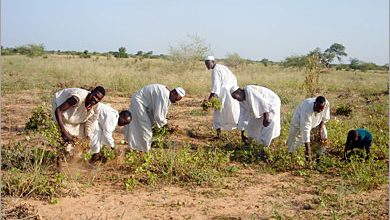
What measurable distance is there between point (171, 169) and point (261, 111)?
1.94 meters

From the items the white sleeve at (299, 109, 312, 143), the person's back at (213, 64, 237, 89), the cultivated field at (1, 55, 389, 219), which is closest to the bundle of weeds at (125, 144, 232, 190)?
the cultivated field at (1, 55, 389, 219)

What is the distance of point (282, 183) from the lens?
5445 millimetres

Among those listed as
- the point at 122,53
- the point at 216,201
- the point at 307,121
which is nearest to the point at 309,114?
the point at 307,121

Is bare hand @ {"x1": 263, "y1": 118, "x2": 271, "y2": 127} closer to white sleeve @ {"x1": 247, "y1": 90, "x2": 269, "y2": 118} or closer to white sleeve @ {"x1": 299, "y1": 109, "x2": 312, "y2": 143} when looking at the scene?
white sleeve @ {"x1": 247, "y1": 90, "x2": 269, "y2": 118}

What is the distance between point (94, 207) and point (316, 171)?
119 inches

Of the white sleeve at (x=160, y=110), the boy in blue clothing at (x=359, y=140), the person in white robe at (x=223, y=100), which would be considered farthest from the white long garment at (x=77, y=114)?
the boy in blue clothing at (x=359, y=140)

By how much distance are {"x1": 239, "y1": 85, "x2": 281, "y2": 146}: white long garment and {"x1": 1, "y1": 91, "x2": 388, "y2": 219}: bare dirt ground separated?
929 millimetres

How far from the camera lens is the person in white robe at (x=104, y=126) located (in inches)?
223

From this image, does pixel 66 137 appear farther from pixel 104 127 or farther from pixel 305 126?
pixel 305 126

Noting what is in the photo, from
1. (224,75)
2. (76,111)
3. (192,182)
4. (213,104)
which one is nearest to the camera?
(192,182)

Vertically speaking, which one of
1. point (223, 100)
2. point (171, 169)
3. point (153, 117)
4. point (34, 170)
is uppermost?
point (223, 100)

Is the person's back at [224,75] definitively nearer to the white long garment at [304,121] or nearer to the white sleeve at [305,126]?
the white long garment at [304,121]

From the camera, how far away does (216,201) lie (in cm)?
471

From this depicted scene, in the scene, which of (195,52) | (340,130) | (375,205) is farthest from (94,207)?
(195,52)
